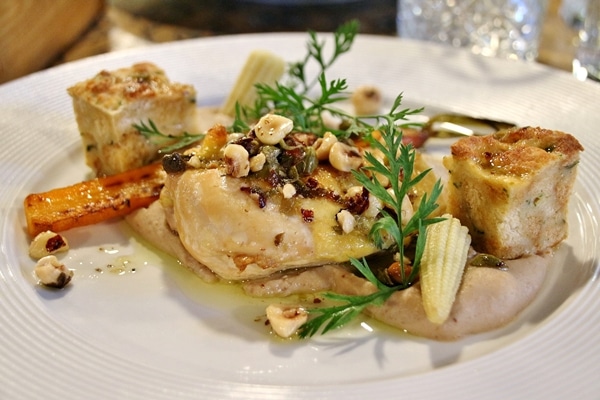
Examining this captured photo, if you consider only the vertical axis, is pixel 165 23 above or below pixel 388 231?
below

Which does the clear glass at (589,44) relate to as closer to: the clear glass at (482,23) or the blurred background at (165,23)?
the blurred background at (165,23)

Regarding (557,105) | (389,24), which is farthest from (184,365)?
(389,24)

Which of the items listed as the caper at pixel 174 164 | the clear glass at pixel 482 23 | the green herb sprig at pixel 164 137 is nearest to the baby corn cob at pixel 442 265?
the caper at pixel 174 164

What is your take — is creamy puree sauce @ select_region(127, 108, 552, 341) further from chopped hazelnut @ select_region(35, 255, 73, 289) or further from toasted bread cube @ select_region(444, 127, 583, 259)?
chopped hazelnut @ select_region(35, 255, 73, 289)

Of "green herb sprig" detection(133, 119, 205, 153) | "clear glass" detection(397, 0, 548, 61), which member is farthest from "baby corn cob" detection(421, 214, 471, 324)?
"clear glass" detection(397, 0, 548, 61)

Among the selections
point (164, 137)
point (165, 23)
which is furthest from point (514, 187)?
point (165, 23)

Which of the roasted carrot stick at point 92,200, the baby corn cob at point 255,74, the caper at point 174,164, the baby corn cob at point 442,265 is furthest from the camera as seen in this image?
the baby corn cob at point 255,74

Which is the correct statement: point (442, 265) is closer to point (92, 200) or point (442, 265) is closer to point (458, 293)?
point (458, 293)
